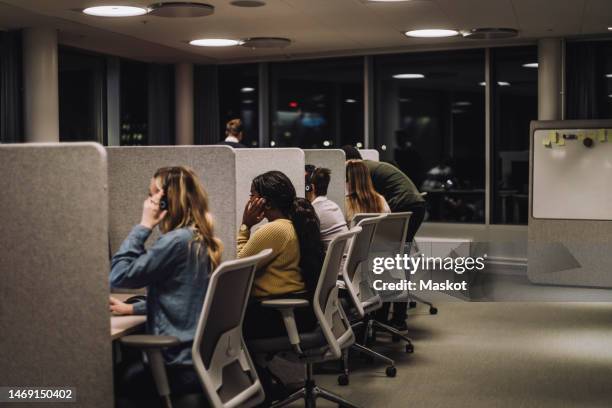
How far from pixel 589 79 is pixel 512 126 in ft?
3.18

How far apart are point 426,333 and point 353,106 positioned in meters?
4.30

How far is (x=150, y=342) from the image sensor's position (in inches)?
93.5

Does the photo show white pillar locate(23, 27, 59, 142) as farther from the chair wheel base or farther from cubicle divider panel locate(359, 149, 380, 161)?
the chair wheel base

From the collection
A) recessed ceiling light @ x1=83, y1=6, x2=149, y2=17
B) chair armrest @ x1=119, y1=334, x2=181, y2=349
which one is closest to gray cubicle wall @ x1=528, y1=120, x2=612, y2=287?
recessed ceiling light @ x1=83, y1=6, x2=149, y2=17

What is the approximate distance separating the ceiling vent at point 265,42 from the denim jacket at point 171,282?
18.4ft

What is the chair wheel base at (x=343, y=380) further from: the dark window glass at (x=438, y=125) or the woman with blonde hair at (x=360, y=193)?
the dark window glass at (x=438, y=125)

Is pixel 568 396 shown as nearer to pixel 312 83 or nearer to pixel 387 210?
pixel 387 210

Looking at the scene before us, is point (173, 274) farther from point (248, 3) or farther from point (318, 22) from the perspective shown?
point (318, 22)

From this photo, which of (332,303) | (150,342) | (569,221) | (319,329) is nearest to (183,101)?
(569,221)

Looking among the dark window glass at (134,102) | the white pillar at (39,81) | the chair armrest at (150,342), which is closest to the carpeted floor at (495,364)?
the chair armrest at (150,342)

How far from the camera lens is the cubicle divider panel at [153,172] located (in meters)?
3.27

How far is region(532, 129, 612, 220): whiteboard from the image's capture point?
7383 mm

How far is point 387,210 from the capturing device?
5.38 metres

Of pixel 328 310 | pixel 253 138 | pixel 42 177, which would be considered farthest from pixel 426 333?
pixel 253 138
